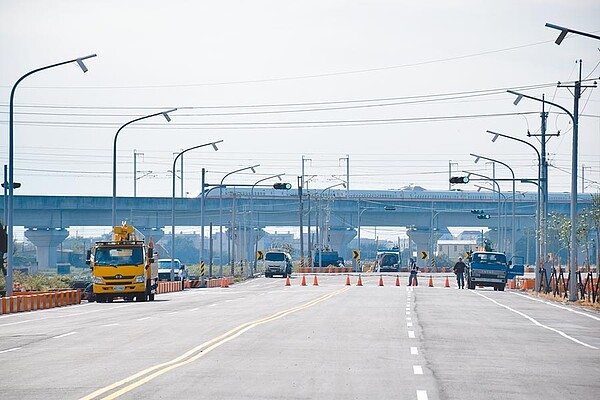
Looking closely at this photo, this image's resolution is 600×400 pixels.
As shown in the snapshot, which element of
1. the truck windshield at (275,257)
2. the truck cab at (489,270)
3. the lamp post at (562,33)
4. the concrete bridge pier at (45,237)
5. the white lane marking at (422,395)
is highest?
the lamp post at (562,33)

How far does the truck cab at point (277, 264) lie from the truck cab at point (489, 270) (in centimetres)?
2928

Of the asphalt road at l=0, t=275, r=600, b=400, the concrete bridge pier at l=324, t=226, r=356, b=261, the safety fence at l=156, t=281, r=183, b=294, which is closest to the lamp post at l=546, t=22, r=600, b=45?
the asphalt road at l=0, t=275, r=600, b=400

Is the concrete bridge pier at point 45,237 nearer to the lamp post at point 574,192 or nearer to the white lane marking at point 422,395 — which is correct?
the lamp post at point 574,192

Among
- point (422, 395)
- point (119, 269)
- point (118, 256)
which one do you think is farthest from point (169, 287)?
point (422, 395)

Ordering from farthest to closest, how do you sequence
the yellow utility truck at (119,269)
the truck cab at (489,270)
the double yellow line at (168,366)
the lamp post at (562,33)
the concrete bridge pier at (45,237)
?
1. the concrete bridge pier at (45,237)
2. the truck cab at (489,270)
3. the yellow utility truck at (119,269)
4. the lamp post at (562,33)
5. the double yellow line at (168,366)

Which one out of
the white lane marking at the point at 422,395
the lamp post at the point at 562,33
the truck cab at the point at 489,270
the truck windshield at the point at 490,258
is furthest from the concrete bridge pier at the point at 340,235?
the white lane marking at the point at 422,395

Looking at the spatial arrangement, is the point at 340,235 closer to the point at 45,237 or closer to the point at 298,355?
the point at 45,237

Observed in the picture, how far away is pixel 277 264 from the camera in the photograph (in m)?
98.2

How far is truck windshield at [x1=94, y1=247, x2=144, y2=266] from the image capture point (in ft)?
160

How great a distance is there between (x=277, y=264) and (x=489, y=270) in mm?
30396

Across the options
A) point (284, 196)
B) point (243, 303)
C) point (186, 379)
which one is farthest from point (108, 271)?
point (284, 196)

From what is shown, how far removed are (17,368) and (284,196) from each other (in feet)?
416

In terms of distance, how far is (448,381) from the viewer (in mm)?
17078

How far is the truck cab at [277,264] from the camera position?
98.2 meters
